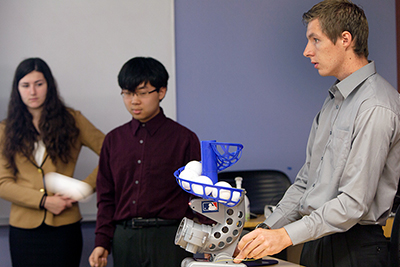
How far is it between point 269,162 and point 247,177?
1.21 feet

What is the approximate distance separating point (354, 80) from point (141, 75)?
1071 millimetres

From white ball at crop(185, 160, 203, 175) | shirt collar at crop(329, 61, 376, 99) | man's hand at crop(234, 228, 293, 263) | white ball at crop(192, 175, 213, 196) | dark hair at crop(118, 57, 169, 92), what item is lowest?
man's hand at crop(234, 228, 293, 263)

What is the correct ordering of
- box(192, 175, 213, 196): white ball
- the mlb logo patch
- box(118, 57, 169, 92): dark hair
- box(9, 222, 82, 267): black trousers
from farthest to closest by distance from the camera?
1. box(9, 222, 82, 267): black trousers
2. box(118, 57, 169, 92): dark hair
3. the mlb logo patch
4. box(192, 175, 213, 196): white ball

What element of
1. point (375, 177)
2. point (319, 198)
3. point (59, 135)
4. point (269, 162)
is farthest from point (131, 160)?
point (269, 162)

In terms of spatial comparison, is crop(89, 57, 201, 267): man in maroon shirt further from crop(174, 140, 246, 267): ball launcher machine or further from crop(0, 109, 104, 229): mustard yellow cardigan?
crop(174, 140, 246, 267): ball launcher machine

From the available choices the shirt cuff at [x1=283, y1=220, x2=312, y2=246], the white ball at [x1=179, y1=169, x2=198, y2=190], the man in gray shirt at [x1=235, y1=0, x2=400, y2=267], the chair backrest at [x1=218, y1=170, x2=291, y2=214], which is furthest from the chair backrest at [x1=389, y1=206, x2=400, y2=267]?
the chair backrest at [x1=218, y1=170, x2=291, y2=214]

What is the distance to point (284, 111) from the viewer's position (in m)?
3.16

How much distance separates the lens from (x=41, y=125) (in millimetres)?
2369

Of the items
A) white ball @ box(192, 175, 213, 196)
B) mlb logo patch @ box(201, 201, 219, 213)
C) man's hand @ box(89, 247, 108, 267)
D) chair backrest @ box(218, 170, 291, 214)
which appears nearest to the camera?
white ball @ box(192, 175, 213, 196)

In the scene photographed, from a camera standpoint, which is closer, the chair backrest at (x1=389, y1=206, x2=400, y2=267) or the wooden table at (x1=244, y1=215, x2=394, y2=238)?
the chair backrest at (x1=389, y1=206, x2=400, y2=267)

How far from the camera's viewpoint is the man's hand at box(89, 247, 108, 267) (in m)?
1.83

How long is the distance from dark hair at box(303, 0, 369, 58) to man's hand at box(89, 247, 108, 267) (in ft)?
4.54

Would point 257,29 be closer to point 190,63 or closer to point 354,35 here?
point 190,63

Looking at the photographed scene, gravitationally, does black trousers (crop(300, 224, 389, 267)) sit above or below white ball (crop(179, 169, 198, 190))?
below
